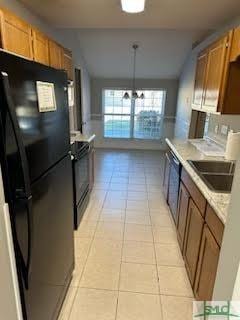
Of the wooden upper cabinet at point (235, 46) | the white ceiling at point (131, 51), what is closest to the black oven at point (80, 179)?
the wooden upper cabinet at point (235, 46)

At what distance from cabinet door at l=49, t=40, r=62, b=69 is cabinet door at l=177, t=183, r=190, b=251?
2007 mm

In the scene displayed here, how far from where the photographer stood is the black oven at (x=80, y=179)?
2564mm

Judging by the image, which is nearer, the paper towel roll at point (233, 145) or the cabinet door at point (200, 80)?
the paper towel roll at point (233, 145)

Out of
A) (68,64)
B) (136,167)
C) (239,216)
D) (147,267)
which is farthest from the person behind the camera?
(136,167)

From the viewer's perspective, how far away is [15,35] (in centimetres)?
182

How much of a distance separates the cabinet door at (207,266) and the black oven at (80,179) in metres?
1.49

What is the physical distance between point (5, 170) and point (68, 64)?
2663mm

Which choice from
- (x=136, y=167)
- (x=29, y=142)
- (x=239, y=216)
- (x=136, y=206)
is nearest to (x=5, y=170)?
(x=29, y=142)

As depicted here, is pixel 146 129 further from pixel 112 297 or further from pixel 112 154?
pixel 112 297

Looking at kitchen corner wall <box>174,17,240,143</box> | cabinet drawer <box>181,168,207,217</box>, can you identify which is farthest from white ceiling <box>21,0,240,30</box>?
cabinet drawer <box>181,168,207,217</box>

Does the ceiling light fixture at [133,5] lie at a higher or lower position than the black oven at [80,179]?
higher

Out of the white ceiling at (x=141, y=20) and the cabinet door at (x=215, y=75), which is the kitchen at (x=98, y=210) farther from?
the white ceiling at (x=141, y=20)

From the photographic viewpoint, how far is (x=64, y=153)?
1593mm

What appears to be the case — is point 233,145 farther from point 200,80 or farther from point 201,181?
point 200,80
